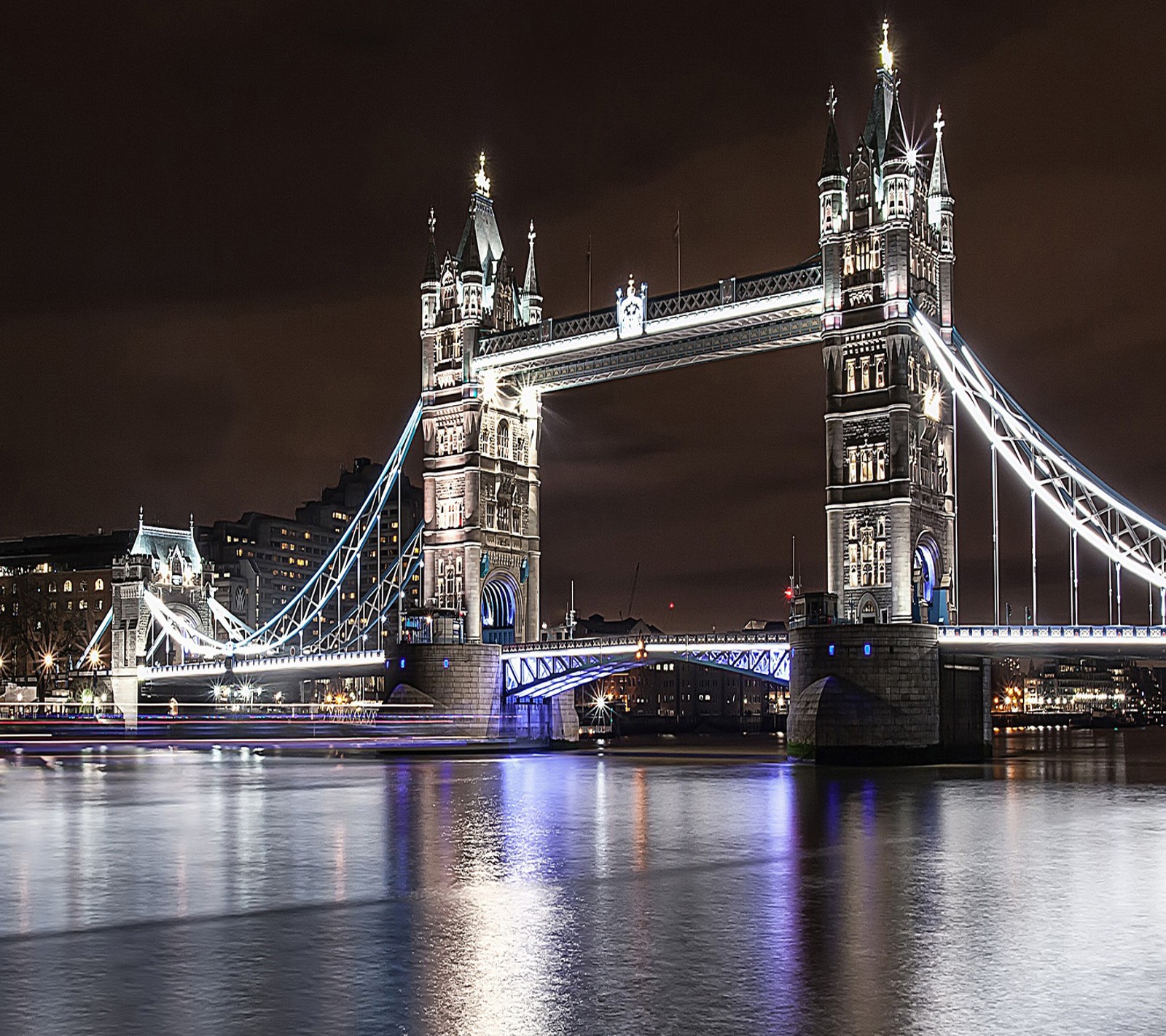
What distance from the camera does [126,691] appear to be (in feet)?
371

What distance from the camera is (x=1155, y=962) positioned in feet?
47.5

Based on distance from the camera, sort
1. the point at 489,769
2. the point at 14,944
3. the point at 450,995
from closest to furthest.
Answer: the point at 450,995
the point at 14,944
the point at 489,769

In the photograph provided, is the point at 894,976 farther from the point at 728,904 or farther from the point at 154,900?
the point at 154,900

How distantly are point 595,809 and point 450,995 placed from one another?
2203cm

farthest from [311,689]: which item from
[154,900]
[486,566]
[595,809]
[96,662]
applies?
[154,900]

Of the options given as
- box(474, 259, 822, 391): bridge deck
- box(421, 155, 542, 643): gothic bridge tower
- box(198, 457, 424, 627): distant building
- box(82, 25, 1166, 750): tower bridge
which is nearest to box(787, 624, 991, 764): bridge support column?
box(82, 25, 1166, 750): tower bridge

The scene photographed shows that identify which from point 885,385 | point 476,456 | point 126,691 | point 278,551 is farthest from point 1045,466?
point 278,551

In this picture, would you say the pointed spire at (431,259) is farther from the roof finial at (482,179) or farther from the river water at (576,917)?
the river water at (576,917)

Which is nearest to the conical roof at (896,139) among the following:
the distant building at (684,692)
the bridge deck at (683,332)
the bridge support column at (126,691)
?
the bridge deck at (683,332)

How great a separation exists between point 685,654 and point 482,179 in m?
32.3

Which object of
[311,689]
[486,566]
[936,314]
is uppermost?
Answer: [936,314]

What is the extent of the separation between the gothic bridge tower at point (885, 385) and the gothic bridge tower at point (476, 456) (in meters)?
22.1

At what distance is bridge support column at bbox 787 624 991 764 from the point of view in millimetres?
55969

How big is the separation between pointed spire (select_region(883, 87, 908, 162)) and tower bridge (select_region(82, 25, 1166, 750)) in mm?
101
